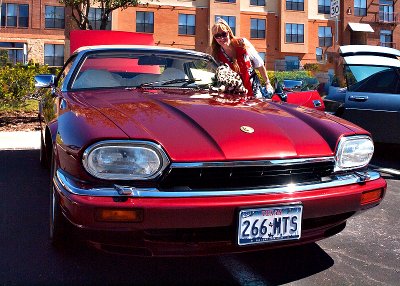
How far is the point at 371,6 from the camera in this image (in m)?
39.3

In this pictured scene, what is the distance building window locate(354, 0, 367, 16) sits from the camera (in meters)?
39.0

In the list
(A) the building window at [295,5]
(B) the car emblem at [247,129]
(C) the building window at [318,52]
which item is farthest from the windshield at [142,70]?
(C) the building window at [318,52]

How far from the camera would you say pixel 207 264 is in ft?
8.84

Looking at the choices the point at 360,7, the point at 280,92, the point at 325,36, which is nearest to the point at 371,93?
the point at 280,92

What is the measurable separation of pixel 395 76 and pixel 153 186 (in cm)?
468

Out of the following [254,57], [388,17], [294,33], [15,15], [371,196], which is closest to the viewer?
[371,196]

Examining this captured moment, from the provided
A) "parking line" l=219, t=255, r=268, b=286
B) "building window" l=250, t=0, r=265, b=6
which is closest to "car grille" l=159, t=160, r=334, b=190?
"parking line" l=219, t=255, r=268, b=286

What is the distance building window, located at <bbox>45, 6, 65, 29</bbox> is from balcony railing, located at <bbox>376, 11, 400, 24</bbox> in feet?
88.0

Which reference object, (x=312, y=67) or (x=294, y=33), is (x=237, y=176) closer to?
(x=312, y=67)

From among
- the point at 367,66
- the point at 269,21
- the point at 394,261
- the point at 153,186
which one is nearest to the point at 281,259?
the point at 394,261

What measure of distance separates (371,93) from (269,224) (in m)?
4.10

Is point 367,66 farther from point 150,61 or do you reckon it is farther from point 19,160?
point 19,160

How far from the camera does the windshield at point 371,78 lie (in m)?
5.75

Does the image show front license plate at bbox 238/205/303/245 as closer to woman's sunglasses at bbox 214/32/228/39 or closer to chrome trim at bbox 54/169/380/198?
chrome trim at bbox 54/169/380/198
